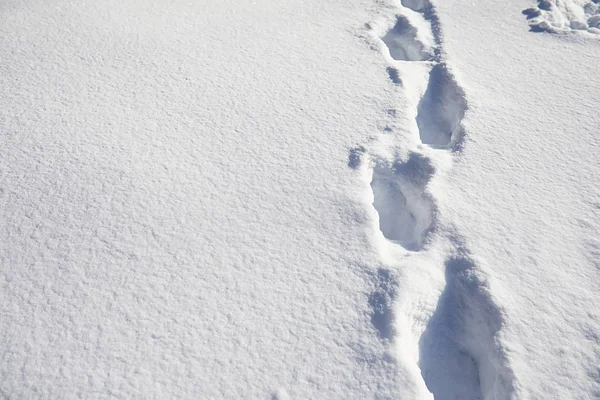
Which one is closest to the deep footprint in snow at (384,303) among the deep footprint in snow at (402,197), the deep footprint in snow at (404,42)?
the deep footprint in snow at (402,197)

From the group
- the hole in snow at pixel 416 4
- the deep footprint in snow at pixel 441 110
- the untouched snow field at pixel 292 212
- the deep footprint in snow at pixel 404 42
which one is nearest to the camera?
the untouched snow field at pixel 292 212

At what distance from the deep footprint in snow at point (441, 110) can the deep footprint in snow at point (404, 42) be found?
164 mm

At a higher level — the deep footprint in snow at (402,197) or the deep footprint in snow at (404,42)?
the deep footprint in snow at (404,42)

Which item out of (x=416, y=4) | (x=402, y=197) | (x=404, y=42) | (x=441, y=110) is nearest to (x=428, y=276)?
(x=402, y=197)

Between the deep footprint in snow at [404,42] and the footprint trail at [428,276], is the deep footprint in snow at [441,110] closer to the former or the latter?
the footprint trail at [428,276]

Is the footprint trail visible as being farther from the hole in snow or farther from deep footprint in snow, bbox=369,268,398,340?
the hole in snow

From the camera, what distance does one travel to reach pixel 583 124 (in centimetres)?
150

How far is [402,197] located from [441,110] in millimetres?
453

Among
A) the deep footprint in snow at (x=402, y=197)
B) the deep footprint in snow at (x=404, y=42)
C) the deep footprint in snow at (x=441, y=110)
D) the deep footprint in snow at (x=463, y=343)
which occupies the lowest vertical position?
the deep footprint in snow at (x=463, y=343)

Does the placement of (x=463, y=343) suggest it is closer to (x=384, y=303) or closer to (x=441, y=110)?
(x=384, y=303)

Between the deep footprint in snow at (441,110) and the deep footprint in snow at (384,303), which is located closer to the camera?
the deep footprint in snow at (384,303)

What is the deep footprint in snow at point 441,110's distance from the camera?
152cm

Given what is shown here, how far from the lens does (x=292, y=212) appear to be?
1.20 m

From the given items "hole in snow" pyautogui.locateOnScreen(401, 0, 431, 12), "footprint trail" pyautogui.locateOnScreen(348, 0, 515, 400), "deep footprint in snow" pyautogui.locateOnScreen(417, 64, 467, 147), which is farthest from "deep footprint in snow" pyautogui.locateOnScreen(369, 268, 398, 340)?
"hole in snow" pyautogui.locateOnScreen(401, 0, 431, 12)
